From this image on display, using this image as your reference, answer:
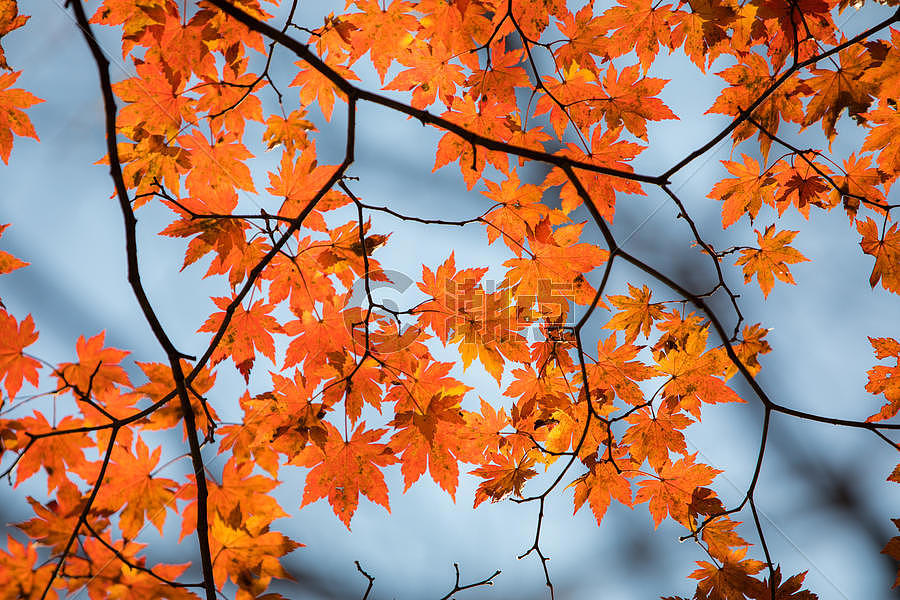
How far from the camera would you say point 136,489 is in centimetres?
115

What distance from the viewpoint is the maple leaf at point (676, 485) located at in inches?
53.0

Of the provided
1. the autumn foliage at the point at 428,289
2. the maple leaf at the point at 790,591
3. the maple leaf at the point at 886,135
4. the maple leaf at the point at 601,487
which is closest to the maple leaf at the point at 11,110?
the autumn foliage at the point at 428,289

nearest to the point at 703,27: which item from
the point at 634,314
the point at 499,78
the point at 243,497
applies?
Result: the point at 499,78

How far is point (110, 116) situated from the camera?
0.95 m

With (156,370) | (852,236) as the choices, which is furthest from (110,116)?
(852,236)

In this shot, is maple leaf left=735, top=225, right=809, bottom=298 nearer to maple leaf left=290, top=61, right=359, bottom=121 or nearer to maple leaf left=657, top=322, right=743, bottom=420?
maple leaf left=657, top=322, right=743, bottom=420

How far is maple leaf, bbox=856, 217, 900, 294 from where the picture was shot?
146cm

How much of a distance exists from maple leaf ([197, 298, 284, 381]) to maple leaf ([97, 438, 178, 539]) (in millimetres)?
251

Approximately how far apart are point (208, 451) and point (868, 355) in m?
3.20

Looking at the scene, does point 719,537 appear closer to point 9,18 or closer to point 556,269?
point 556,269

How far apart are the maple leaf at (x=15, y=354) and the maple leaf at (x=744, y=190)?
1.66 metres

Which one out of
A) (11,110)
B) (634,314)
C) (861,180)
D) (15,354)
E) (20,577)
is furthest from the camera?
(861,180)

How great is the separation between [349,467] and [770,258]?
122 centimetres

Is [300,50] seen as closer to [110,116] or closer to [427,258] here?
[110,116]
